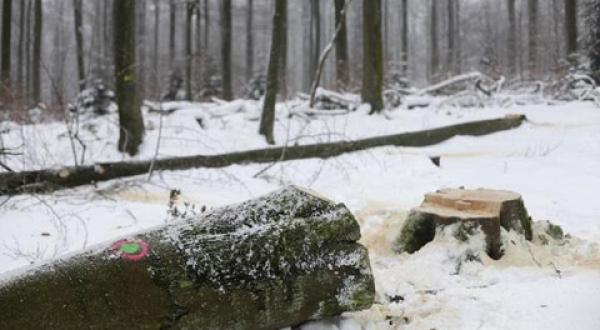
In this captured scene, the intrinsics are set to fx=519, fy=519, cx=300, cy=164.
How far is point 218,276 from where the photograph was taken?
2441 millimetres

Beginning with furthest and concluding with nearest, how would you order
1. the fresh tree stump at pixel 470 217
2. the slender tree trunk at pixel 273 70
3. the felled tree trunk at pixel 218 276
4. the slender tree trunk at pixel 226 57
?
the slender tree trunk at pixel 226 57 < the slender tree trunk at pixel 273 70 < the fresh tree stump at pixel 470 217 < the felled tree trunk at pixel 218 276

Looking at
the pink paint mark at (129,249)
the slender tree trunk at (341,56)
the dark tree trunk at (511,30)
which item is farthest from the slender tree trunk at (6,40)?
the dark tree trunk at (511,30)

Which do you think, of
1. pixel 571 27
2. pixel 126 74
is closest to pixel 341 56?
pixel 571 27

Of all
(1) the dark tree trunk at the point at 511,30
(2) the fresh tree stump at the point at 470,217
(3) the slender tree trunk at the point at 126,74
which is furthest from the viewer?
(1) the dark tree trunk at the point at 511,30

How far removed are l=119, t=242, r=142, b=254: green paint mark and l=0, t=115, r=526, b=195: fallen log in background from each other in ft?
12.7

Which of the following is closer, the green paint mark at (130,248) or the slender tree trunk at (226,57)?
the green paint mark at (130,248)

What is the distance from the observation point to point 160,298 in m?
2.28

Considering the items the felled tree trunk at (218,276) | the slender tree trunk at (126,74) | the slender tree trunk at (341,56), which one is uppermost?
the slender tree trunk at (341,56)

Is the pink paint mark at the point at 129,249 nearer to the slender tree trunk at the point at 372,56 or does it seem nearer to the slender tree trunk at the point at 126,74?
the slender tree trunk at the point at 126,74

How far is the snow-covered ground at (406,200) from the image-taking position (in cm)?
311

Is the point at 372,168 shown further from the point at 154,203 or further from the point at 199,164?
the point at 154,203

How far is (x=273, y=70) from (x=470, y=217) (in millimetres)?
6621

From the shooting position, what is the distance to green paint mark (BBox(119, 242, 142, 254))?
232 cm

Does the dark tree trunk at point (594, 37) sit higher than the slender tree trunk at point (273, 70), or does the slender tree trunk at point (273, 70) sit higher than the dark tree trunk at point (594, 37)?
the dark tree trunk at point (594, 37)
